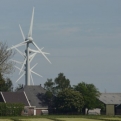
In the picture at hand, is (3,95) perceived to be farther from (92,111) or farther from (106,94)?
(106,94)

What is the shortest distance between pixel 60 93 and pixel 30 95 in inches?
293

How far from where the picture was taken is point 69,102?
362ft

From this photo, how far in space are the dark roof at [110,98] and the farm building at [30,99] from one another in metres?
19.8

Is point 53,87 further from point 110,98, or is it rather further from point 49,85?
point 110,98

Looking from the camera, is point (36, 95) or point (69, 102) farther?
point (36, 95)

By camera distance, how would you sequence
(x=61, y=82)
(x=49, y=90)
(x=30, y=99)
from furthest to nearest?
(x=61, y=82)
(x=49, y=90)
(x=30, y=99)

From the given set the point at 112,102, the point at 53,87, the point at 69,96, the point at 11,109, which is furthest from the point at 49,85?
the point at 11,109

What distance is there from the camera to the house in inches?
4976

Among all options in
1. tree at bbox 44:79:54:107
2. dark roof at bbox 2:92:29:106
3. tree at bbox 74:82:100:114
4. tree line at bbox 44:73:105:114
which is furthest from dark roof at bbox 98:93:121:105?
dark roof at bbox 2:92:29:106

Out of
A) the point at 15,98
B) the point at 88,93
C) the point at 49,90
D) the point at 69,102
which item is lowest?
the point at 69,102

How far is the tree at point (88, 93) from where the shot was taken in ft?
382

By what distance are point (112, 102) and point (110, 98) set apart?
11.0ft

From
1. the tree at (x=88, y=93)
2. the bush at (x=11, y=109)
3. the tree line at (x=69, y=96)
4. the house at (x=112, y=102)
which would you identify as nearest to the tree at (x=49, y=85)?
the tree line at (x=69, y=96)

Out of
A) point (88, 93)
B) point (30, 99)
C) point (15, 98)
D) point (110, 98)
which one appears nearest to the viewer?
point (15, 98)
